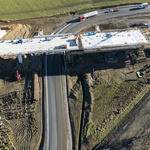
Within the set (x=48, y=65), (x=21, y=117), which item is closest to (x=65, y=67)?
(x=48, y=65)

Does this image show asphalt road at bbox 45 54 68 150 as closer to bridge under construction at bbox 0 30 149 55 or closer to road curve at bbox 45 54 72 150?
road curve at bbox 45 54 72 150

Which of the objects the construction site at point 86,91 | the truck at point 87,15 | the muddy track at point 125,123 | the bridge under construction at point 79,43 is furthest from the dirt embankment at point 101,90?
the truck at point 87,15

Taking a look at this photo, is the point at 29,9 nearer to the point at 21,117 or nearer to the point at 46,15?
the point at 46,15

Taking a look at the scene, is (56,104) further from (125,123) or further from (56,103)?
(125,123)

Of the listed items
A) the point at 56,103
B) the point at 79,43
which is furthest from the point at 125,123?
the point at 79,43

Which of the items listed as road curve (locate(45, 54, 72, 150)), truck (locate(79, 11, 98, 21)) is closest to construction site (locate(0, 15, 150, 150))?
road curve (locate(45, 54, 72, 150))

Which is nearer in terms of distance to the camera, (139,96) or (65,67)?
(139,96)

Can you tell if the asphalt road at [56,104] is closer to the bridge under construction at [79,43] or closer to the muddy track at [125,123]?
the bridge under construction at [79,43]
